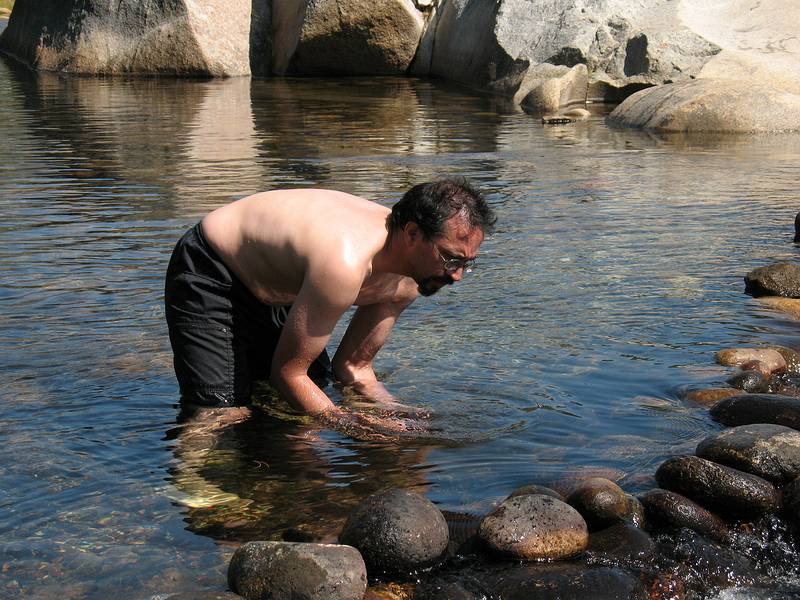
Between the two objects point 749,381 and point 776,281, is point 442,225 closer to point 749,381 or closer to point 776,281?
point 749,381

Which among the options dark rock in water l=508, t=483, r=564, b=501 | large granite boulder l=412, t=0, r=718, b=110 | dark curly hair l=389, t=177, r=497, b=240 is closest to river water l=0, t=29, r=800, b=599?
dark rock in water l=508, t=483, r=564, b=501

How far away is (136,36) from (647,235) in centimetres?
1625

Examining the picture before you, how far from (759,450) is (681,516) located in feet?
1.74

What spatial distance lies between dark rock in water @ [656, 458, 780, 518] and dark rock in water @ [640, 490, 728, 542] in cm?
6

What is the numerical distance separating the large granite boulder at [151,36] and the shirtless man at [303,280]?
17.5m

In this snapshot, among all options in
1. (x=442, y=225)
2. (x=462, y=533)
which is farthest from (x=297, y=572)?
(x=442, y=225)

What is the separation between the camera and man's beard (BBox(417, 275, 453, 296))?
440cm

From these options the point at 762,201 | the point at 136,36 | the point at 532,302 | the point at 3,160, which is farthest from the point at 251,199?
the point at 136,36

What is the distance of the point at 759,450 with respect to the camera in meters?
4.37

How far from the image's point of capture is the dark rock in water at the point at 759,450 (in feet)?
14.1

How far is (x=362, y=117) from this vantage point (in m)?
16.8

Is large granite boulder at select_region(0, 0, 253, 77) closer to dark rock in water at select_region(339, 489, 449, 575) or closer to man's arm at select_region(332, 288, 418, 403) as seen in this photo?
man's arm at select_region(332, 288, 418, 403)

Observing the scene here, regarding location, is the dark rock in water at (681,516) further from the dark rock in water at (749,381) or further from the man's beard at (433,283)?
the dark rock in water at (749,381)

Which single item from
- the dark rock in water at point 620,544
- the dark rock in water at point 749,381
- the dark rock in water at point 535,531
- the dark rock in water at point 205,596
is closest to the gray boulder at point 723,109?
the dark rock in water at point 749,381
